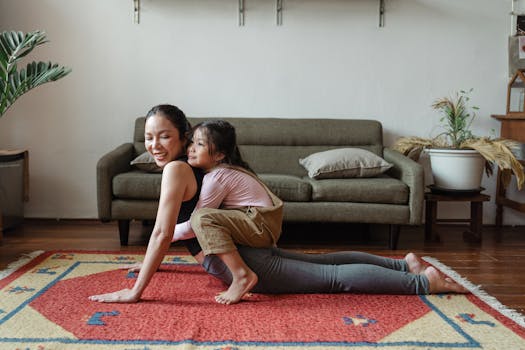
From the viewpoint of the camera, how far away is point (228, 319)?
202cm

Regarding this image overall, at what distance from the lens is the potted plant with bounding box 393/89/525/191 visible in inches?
138

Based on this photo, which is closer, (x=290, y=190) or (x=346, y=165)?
(x=290, y=190)

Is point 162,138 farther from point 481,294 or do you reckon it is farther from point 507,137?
point 507,137

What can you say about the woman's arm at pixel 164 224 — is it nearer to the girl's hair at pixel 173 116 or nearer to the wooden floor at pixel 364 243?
the girl's hair at pixel 173 116

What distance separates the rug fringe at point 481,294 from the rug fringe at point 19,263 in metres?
2.07

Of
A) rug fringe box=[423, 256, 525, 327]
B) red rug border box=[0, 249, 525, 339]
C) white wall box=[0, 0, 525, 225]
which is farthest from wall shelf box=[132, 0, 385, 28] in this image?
rug fringe box=[423, 256, 525, 327]

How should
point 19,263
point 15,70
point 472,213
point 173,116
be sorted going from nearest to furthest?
point 173,116 < point 19,263 < point 15,70 < point 472,213

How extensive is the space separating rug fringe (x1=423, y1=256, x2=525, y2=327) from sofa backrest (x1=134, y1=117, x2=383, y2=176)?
1.10m

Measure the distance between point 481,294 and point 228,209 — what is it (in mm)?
1129

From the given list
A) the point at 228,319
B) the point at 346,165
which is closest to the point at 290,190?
the point at 346,165

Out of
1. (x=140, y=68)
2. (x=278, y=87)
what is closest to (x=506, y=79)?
(x=278, y=87)

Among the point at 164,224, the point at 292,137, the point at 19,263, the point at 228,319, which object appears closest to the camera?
the point at 228,319

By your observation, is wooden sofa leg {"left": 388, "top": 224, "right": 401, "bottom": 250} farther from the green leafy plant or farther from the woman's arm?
the green leafy plant

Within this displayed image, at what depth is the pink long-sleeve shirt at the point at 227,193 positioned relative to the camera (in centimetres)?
226
